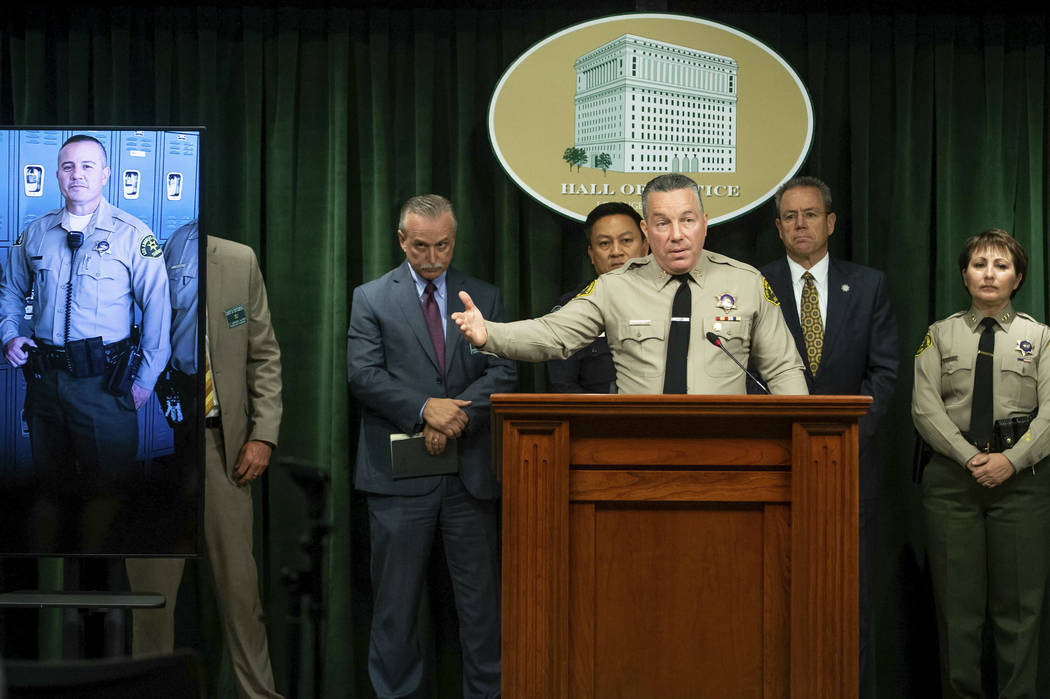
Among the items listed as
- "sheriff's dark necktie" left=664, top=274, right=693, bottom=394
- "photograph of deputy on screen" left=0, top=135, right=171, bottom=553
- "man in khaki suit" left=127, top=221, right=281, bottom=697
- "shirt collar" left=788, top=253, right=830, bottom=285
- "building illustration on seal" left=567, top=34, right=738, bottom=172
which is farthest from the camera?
"building illustration on seal" left=567, top=34, right=738, bottom=172

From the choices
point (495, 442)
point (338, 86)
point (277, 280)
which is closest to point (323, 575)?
point (277, 280)

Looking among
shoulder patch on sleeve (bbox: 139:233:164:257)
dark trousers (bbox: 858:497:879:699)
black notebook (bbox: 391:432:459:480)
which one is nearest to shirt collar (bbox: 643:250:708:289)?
black notebook (bbox: 391:432:459:480)

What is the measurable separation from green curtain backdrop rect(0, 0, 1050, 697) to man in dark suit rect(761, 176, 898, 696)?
0.32m

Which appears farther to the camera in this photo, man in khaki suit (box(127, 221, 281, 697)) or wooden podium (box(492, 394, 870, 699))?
man in khaki suit (box(127, 221, 281, 697))

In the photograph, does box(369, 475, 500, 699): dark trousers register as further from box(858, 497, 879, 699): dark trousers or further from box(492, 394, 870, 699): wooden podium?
box(492, 394, 870, 699): wooden podium

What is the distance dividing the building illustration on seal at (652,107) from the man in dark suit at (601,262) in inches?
11.7

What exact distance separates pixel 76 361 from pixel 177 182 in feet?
1.87

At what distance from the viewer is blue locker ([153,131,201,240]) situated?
2793 mm

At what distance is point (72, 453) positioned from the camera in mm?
2727

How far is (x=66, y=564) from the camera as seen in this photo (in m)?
2.78

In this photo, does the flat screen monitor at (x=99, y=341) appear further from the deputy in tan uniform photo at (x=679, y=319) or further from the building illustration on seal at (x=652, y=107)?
the building illustration on seal at (x=652, y=107)

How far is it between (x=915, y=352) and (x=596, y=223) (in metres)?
1.48

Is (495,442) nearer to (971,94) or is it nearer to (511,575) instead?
(511,575)

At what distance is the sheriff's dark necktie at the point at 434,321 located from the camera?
3725 millimetres
